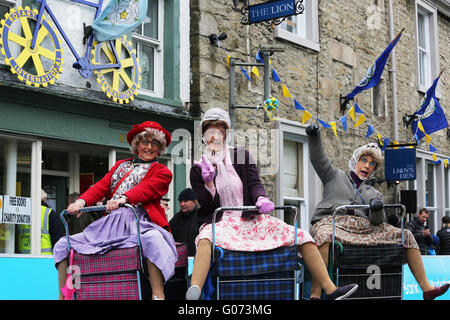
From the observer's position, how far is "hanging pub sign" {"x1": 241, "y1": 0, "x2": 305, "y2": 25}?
39.0ft

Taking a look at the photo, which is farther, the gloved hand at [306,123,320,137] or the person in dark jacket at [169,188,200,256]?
the person in dark jacket at [169,188,200,256]

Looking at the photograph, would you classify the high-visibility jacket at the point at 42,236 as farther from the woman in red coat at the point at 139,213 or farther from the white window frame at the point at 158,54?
the woman in red coat at the point at 139,213

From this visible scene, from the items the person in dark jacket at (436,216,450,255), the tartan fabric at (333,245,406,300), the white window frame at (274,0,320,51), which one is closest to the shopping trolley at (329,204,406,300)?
the tartan fabric at (333,245,406,300)

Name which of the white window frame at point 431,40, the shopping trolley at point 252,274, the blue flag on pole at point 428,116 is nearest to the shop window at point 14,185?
the shopping trolley at point 252,274

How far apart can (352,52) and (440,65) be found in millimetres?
5381

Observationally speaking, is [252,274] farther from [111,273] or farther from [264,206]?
[111,273]

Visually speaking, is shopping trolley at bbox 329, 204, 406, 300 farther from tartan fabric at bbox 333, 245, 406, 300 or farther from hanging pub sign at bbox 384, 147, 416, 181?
hanging pub sign at bbox 384, 147, 416, 181

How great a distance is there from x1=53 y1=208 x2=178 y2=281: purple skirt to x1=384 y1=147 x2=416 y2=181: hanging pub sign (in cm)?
1209

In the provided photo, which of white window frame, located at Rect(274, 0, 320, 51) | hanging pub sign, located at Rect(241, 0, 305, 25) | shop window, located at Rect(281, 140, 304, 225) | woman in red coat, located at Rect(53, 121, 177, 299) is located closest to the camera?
woman in red coat, located at Rect(53, 121, 177, 299)

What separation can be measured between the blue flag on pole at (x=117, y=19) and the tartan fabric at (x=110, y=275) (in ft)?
20.3

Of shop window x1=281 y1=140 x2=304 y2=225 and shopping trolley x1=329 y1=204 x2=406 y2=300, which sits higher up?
shop window x1=281 y1=140 x2=304 y2=225

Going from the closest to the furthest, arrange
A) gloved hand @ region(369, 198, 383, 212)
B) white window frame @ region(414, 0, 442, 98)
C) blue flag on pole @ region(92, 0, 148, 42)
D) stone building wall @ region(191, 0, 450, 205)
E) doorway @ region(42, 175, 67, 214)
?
gloved hand @ region(369, 198, 383, 212), blue flag on pole @ region(92, 0, 148, 42), doorway @ region(42, 175, 67, 214), stone building wall @ region(191, 0, 450, 205), white window frame @ region(414, 0, 442, 98)

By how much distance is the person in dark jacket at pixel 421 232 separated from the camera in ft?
47.8
